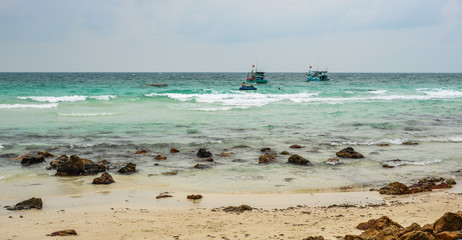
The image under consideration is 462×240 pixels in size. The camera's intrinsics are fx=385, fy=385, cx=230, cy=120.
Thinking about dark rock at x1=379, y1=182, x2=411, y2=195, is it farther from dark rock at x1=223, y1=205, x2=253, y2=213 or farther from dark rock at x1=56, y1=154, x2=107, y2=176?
dark rock at x1=56, y1=154, x2=107, y2=176

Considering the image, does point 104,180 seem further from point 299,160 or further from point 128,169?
point 299,160

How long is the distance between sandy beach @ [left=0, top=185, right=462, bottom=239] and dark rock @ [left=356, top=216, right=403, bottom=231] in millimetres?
207

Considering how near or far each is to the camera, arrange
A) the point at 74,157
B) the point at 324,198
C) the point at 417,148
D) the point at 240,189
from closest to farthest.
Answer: the point at 324,198
the point at 240,189
the point at 74,157
the point at 417,148

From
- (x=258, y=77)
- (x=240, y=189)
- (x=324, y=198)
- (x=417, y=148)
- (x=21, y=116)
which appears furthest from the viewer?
(x=258, y=77)

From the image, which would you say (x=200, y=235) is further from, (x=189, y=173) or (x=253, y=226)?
(x=189, y=173)

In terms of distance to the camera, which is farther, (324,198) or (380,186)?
(380,186)

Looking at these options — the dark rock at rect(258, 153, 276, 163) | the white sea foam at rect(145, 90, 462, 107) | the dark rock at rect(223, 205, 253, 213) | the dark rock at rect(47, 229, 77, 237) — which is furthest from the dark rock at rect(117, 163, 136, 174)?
the white sea foam at rect(145, 90, 462, 107)

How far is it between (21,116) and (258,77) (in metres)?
59.2

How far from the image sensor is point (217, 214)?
7.66 m

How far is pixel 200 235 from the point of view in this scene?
6.44 meters

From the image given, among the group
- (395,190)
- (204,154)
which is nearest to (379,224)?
(395,190)

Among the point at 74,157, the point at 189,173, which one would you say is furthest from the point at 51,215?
the point at 189,173

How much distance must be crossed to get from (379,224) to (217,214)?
302 centimetres

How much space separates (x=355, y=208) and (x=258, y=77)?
2901 inches
